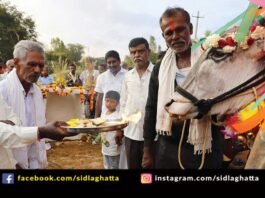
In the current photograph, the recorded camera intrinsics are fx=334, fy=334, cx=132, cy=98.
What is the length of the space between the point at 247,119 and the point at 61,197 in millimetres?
1127

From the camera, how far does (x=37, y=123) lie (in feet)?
8.38

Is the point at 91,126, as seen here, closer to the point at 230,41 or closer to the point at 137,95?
the point at 230,41

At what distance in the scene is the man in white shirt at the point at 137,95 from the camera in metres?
3.40

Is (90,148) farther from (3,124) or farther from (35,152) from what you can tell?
(3,124)

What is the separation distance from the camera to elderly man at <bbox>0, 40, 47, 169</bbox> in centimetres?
237

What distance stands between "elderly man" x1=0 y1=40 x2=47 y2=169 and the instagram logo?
3.26 ft

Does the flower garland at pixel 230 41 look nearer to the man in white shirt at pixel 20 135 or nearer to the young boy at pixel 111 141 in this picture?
the man in white shirt at pixel 20 135

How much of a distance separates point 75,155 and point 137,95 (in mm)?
3053

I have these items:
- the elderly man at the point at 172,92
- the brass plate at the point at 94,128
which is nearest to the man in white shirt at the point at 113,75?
the elderly man at the point at 172,92

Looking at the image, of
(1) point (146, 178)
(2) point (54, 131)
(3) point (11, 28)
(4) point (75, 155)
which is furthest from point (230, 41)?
(3) point (11, 28)

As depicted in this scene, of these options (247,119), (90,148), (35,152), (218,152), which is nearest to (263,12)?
(247,119)

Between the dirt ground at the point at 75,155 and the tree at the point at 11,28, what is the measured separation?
Answer: 12165 millimetres

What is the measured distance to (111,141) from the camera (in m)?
4.07

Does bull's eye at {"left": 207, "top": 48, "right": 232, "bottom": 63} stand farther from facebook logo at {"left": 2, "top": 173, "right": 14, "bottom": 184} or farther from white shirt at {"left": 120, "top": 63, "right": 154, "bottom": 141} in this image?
white shirt at {"left": 120, "top": 63, "right": 154, "bottom": 141}
